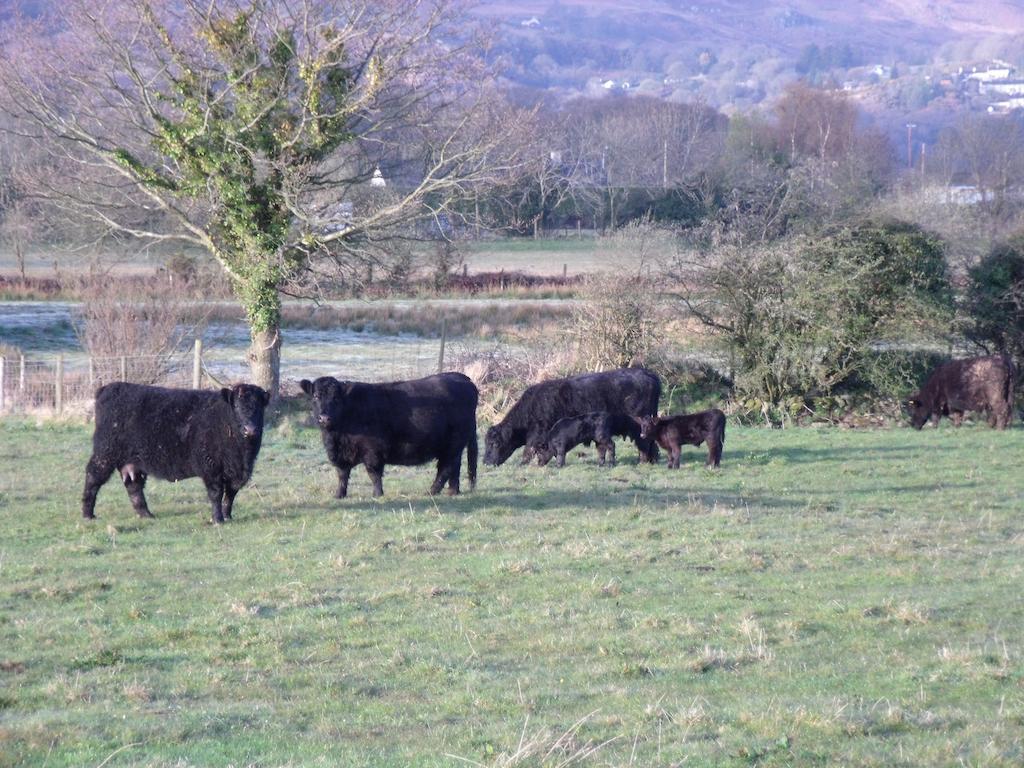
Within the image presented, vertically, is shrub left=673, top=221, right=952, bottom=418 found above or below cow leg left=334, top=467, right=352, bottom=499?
above

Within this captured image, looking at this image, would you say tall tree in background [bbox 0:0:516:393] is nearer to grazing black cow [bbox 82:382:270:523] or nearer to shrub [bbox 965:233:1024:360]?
grazing black cow [bbox 82:382:270:523]

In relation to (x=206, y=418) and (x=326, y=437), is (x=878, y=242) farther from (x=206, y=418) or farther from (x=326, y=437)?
(x=206, y=418)

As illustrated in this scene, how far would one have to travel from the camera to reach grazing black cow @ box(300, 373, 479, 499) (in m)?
14.5

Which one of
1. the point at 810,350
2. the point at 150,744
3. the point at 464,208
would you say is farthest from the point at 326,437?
the point at 810,350

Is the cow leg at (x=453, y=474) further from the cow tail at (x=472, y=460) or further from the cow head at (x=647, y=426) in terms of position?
the cow head at (x=647, y=426)

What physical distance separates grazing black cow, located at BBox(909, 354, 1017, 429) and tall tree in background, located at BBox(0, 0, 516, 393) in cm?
1074

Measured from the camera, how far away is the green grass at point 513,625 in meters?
6.12

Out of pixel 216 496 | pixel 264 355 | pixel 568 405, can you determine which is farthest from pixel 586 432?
pixel 264 355

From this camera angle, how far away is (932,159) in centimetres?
9706

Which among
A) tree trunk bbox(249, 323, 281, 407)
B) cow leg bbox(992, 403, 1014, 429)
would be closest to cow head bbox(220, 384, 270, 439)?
tree trunk bbox(249, 323, 281, 407)

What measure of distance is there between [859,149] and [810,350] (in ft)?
199

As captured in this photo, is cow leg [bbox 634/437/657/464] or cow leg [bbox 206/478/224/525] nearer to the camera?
cow leg [bbox 206/478/224/525]

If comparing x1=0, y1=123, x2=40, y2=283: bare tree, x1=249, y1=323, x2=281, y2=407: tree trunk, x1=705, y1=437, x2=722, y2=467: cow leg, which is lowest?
x1=705, y1=437, x2=722, y2=467: cow leg

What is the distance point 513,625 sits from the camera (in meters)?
8.84
